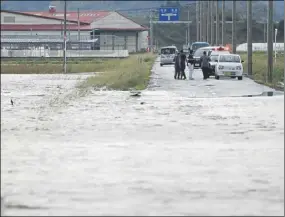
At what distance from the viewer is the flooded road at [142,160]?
328 inches

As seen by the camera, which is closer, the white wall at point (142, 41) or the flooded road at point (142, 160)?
the flooded road at point (142, 160)

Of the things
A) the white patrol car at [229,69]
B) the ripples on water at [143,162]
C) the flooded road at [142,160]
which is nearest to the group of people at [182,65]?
the white patrol car at [229,69]

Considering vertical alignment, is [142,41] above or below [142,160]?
above

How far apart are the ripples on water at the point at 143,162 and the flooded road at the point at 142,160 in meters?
0.01

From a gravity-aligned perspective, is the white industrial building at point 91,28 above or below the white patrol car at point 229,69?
above

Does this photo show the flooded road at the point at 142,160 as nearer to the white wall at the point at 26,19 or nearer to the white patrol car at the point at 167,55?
the white wall at the point at 26,19

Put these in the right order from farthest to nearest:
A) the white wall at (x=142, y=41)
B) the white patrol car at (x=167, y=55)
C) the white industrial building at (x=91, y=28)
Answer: the white wall at (x=142, y=41) < the white patrol car at (x=167, y=55) < the white industrial building at (x=91, y=28)

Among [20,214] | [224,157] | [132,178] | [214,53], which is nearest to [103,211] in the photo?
[20,214]

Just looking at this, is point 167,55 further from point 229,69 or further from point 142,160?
point 142,160

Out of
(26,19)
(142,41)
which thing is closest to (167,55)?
(142,41)

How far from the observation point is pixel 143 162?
11039 millimetres

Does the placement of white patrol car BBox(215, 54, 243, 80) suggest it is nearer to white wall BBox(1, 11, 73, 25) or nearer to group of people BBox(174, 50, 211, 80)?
group of people BBox(174, 50, 211, 80)

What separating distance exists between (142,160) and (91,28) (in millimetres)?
36374

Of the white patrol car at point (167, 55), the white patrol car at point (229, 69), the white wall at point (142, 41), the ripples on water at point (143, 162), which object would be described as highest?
the white wall at point (142, 41)
